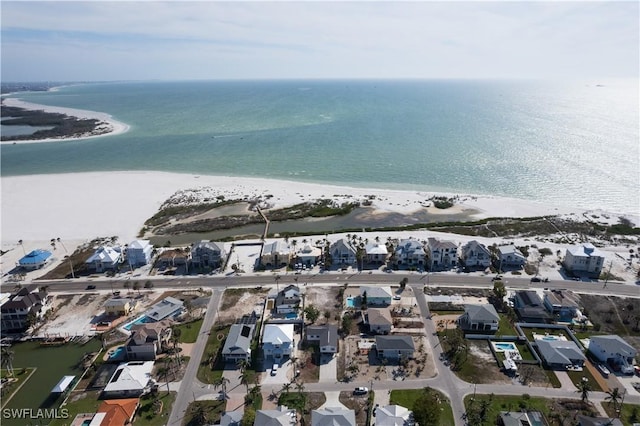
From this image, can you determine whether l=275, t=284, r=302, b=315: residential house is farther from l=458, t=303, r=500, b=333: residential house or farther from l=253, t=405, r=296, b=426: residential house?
l=458, t=303, r=500, b=333: residential house

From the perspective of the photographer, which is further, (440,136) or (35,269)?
(440,136)

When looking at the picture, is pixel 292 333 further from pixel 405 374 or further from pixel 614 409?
pixel 614 409

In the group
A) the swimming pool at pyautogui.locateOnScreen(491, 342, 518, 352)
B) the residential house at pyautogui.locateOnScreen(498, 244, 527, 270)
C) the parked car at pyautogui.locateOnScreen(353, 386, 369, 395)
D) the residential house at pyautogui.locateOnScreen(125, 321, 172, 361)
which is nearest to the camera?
the parked car at pyautogui.locateOnScreen(353, 386, 369, 395)

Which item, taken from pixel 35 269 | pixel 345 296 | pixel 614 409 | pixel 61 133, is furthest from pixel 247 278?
pixel 61 133

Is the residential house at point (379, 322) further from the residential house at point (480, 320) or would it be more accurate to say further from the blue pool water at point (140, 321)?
the blue pool water at point (140, 321)

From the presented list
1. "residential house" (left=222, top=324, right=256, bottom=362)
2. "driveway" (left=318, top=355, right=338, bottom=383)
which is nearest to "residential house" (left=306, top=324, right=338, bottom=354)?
"driveway" (left=318, top=355, right=338, bottom=383)

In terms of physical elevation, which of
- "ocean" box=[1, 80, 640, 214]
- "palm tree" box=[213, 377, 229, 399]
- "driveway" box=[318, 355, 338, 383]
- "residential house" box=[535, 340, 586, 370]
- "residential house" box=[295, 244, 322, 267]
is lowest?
"palm tree" box=[213, 377, 229, 399]
